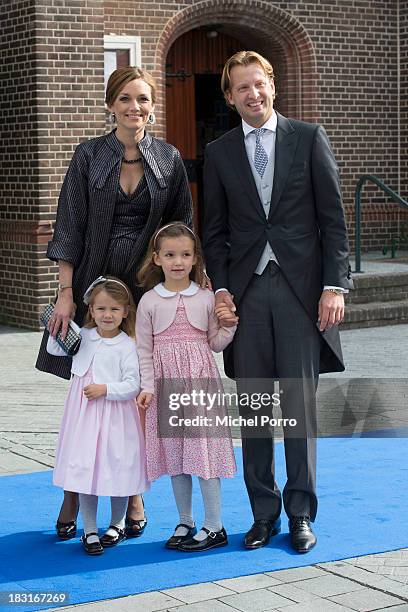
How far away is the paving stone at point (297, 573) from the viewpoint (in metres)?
4.59

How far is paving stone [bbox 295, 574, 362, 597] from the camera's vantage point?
4.43 metres

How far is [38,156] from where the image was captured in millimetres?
11383

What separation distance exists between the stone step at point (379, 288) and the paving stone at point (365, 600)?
7.70m

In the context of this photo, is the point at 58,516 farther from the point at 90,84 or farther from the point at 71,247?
the point at 90,84

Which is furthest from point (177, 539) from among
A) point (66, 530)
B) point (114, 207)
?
point (114, 207)

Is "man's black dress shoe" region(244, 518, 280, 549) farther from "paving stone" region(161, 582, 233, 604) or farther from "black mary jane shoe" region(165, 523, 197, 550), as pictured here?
"paving stone" region(161, 582, 233, 604)

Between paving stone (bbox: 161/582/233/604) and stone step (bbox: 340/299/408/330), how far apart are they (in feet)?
23.7

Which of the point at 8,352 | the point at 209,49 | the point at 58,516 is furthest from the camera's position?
the point at 209,49

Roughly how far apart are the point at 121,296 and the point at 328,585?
1404mm

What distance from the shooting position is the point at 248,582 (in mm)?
4547

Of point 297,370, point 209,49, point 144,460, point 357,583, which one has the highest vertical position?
point 209,49

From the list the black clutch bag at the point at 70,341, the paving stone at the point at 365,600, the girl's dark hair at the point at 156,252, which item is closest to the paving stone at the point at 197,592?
the paving stone at the point at 365,600

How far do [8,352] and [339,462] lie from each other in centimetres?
453

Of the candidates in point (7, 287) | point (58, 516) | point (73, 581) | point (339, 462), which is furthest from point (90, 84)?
point (73, 581)
